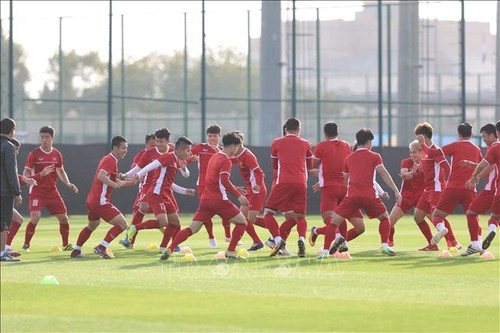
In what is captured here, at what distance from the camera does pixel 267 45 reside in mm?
41594

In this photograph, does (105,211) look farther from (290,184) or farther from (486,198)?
(486,198)

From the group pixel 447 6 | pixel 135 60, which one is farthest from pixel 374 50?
pixel 447 6

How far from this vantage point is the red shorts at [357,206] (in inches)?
744

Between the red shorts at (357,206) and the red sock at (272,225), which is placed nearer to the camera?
the red shorts at (357,206)

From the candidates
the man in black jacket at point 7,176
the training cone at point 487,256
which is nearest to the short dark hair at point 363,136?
the training cone at point 487,256

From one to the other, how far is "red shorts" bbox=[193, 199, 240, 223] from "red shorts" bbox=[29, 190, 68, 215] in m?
4.20

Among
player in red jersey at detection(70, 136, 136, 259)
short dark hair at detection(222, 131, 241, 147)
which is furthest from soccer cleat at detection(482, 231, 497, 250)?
player in red jersey at detection(70, 136, 136, 259)

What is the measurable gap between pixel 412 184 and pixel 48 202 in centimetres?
594

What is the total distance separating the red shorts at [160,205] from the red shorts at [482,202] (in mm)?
4482

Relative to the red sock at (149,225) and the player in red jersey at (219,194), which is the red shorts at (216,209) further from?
the red sock at (149,225)

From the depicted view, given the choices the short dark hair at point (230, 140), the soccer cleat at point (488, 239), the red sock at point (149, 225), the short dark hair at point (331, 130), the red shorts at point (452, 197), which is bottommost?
the soccer cleat at point (488, 239)

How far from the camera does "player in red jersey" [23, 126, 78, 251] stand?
21828 mm

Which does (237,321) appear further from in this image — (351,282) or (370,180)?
(370,180)

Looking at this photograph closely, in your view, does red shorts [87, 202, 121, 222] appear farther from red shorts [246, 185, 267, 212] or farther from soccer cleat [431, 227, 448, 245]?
soccer cleat [431, 227, 448, 245]
